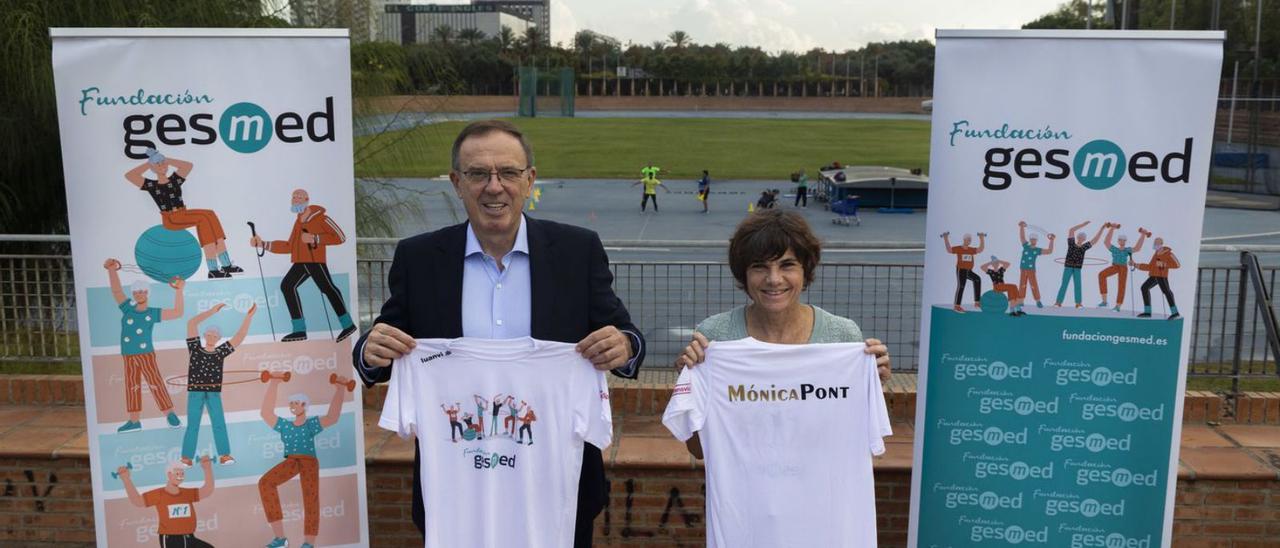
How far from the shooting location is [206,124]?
4.07 meters

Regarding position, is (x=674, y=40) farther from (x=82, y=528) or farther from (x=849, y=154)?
(x=82, y=528)

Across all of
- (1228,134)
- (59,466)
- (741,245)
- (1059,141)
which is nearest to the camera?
(741,245)

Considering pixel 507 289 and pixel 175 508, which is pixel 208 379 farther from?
pixel 507 289

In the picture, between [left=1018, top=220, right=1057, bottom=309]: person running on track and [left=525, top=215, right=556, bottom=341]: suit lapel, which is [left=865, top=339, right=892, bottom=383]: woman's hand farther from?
[left=1018, top=220, right=1057, bottom=309]: person running on track

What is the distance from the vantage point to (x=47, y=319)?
6.49m

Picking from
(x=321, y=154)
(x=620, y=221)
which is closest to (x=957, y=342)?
(x=321, y=154)

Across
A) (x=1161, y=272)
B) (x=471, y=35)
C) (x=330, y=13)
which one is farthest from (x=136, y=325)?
(x=471, y=35)

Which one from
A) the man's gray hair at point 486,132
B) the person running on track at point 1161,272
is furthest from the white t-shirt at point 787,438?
the person running on track at point 1161,272

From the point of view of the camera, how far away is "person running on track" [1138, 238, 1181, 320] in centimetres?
416

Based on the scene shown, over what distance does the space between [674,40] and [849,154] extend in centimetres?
8527

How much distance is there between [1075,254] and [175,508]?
416 cm

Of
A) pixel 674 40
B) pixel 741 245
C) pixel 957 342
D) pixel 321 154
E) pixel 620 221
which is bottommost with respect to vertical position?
pixel 620 221

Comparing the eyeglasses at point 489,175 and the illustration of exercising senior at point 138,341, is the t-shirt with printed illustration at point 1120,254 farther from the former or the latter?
the illustration of exercising senior at point 138,341

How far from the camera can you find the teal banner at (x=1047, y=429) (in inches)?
171
